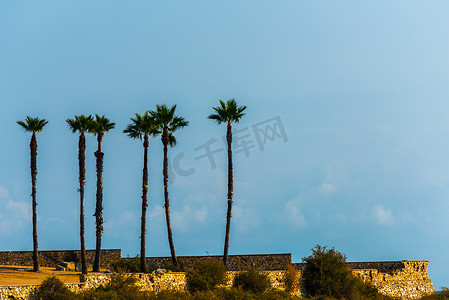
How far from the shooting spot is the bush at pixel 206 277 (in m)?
36.0

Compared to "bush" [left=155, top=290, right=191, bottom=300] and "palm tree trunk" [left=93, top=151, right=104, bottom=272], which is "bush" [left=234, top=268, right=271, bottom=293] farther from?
"palm tree trunk" [left=93, top=151, right=104, bottom=272]

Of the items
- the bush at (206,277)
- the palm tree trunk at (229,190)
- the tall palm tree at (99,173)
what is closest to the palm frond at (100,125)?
the tall palm tree at (99,173)

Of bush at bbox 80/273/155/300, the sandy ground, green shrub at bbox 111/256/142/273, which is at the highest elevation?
green shrub at bbox 111/256/142/273

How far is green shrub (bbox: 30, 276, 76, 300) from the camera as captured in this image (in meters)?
28.8

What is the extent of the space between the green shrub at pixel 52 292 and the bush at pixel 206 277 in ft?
28.5

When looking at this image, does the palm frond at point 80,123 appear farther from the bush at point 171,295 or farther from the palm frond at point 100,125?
the bush at point 171,295

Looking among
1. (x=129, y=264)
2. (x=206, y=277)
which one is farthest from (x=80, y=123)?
(x=206, y=277)

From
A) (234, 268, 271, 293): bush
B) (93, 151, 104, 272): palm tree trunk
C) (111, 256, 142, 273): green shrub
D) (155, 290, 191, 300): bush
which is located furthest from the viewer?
(93, 151, 104, 272): palm tree trunk

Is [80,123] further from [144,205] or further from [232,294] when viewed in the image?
[232,294]

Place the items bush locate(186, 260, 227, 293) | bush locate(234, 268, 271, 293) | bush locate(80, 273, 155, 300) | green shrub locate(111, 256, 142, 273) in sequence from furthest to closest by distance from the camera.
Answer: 1. green shrub locate(111, 256, 142, 273)
2. bush locate(234, 268, 271, 293)
3. bush locate(186, 260, 227, 293)
4. bush locate(80, 273, 155, 300)

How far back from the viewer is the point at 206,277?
36219 mm

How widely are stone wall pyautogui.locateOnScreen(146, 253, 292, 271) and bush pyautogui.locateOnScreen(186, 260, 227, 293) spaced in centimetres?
1623

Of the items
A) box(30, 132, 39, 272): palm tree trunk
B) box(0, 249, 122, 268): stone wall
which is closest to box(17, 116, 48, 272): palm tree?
box(30, 132, 39, 272): palm tree trunk

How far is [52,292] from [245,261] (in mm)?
27344
